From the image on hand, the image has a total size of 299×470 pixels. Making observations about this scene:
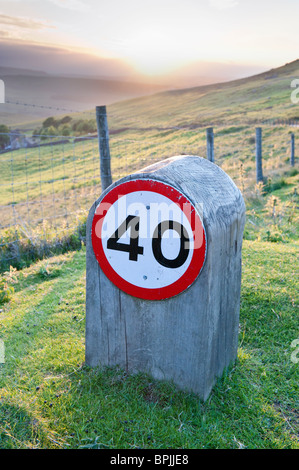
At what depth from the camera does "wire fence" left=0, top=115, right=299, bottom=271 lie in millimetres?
6230

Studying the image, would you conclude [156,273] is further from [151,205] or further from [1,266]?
[1,266]

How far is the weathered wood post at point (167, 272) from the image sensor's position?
2410mm

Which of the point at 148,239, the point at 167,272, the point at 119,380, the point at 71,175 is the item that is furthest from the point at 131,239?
the point at 71,175

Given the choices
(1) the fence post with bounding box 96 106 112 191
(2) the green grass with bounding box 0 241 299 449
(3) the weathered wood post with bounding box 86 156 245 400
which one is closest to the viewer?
(2) the green grass with bounding box 0 241 299 449

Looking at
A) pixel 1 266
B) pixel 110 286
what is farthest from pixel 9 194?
pixel 110 286

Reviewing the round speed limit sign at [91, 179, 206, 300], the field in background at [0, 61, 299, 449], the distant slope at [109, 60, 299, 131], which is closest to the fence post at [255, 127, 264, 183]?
the field in background at [0, 61, 299, 449]

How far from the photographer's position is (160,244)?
2.50m

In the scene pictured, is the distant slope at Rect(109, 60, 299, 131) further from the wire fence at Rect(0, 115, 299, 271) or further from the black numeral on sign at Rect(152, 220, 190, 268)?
the black numeral on sign at Rect(152, 220, 190, 268)

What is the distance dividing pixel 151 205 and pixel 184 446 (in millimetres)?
1357

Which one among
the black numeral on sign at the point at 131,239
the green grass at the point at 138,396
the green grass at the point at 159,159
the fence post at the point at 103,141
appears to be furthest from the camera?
the green grass at the point at 159,159

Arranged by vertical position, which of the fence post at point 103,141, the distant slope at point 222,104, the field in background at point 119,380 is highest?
the distant slope at point 222,104

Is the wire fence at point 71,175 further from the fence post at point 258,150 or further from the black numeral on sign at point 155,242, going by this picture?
the black numeral on sign at point 155,242

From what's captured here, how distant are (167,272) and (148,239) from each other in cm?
23

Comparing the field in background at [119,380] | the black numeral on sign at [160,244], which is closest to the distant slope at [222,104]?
the field in background at [119,380]
